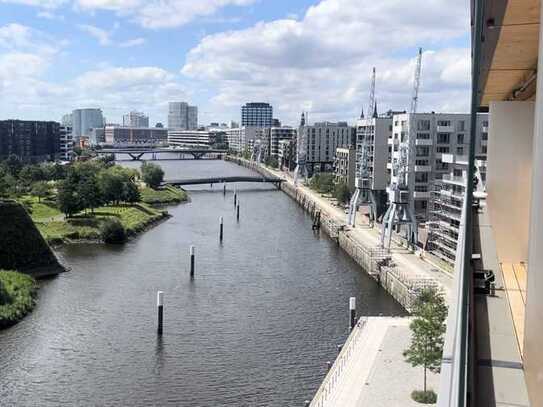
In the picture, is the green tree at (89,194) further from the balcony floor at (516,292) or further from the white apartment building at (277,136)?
the white apartment building at (277,136)

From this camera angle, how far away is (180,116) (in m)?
156

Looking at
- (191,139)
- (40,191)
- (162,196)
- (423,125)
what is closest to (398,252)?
(423,125)

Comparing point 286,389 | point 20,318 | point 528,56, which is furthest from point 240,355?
point 528,56

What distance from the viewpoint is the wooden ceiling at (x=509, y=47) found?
1.99m

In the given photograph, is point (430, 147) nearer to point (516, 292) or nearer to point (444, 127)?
point (444, 127)

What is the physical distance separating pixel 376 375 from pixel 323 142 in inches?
1695

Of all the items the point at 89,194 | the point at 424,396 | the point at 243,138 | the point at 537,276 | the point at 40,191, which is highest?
the point at 243,138

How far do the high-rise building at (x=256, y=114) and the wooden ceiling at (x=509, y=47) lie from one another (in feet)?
358

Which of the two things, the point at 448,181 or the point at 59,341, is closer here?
the point at 59,341

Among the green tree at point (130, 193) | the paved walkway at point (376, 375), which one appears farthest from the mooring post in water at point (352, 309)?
the green tree at point (130, 193)

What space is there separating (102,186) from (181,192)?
9.87 m

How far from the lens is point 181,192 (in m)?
36.6

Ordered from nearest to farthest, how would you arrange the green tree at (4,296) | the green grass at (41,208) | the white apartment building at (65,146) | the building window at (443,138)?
the green tree at (4,296) → the green grass at (41,208) → the building window at (443,138) → the white apartment building at (65,146)

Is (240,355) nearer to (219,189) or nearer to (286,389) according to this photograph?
(286,389)
